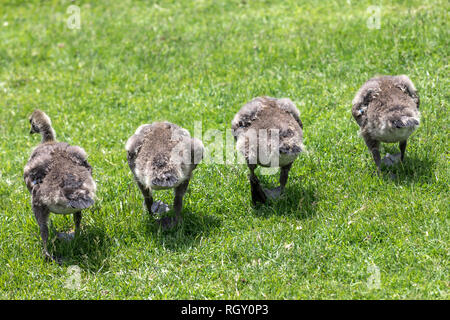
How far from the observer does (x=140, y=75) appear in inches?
519

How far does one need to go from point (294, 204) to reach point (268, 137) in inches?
43.1

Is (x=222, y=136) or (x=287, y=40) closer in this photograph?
(x=222, y=136)

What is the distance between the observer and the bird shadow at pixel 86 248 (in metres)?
7.39

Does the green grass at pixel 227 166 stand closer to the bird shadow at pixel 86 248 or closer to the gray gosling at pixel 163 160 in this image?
the bird shadow at pixel 86 248

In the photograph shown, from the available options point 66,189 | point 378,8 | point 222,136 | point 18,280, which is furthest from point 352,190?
point 378,8

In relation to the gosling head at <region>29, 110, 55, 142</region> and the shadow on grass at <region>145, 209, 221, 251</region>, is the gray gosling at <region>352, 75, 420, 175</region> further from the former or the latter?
the gosling head at <region>29, 110, 55, 142</region>

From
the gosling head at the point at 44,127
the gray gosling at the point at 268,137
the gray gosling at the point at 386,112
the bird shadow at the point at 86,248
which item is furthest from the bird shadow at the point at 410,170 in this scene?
the gosling head at the point at 44,127

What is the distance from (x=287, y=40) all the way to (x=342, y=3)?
2.49 metres

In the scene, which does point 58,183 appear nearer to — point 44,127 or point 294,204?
point 44,127

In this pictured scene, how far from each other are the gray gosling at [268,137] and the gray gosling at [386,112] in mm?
1015

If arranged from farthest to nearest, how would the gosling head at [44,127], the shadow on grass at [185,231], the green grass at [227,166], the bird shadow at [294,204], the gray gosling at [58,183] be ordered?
the gosling head at [44,127], the bird shadow at [294,204], the shadow on grass at [185,231], the gray gosling at [58,183], the green grass at [227,166]

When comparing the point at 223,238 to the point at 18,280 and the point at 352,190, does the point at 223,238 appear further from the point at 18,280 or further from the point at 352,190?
the point at 18,280

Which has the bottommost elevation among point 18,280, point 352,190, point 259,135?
point 18,280

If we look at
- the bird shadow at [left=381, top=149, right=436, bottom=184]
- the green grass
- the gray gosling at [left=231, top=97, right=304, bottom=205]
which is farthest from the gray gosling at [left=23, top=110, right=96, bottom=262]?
the bird shadow at [left=381, top=149, right=436, bottom=184]
